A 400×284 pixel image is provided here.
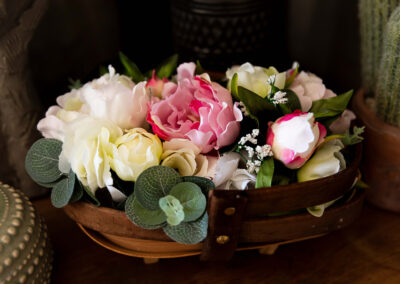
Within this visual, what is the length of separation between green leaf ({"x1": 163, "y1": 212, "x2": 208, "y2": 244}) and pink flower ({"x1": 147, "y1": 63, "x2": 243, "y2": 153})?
0.27ft

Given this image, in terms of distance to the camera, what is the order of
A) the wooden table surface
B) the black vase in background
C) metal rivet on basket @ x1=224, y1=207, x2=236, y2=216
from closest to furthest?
metal rivet on basket @ x1=224, y1=207, x2=236, y2=216, the wooden table surface, the black vase in background

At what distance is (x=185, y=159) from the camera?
1.51 ft

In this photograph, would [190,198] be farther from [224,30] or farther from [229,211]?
[224,30]

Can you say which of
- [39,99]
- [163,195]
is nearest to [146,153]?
[163,195]

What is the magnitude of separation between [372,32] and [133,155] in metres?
0.41

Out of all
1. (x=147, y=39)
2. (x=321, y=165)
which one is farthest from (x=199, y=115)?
(x=147, y=39)

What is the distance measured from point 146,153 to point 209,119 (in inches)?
3.0

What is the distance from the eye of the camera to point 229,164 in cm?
45

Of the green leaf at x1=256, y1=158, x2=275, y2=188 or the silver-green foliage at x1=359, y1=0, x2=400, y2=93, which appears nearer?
the green leaf at x1=256, y1=158, x2=275, y2=188

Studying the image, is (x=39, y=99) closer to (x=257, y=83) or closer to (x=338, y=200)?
(x=257, y=83)

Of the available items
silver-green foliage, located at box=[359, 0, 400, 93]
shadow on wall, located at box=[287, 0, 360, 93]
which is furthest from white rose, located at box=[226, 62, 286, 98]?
shadow on wall, located at box=[287, 0, 360, 93]

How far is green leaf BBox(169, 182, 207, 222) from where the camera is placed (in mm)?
428

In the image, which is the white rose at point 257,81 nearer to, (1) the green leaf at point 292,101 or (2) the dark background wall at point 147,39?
(1) the green leaf at point 292,101

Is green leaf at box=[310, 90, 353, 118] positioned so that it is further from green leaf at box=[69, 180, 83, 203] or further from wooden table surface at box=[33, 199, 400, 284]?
green leaf at box=[69, 180, 83, 203]
